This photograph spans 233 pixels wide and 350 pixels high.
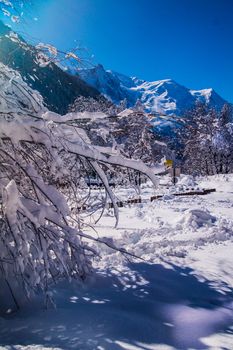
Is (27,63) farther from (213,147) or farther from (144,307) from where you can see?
(213,147)

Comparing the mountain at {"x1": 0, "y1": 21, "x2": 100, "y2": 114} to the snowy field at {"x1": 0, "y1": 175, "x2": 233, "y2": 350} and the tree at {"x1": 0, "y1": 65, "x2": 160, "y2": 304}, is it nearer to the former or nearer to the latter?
the tree at {"x1": 0, "y1": 65, "x2": 160, "y2": 304}

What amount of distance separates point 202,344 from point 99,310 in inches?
38.2

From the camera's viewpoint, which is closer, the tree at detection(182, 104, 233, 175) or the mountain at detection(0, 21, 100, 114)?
the mountain at detection(0, 21, 100, 114)

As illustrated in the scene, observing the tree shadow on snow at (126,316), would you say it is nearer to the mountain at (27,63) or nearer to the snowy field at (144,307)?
the snowy field at (144,307)

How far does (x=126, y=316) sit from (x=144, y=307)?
33cm

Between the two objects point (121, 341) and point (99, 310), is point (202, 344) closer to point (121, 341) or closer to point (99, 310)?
point (121, 341)

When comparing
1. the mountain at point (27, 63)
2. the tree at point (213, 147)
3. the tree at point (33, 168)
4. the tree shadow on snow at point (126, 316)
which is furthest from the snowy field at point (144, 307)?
the tree at point (213, 147)

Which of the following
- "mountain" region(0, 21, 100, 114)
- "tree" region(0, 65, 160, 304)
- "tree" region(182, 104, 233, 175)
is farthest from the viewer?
"tree" region(182, 104, 233, 175)

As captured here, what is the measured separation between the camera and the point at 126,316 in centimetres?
302

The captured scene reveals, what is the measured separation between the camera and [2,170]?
2.90 m

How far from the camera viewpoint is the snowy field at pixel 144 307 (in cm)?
259

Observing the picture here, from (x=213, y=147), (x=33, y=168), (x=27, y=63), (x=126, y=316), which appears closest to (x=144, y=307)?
(x=126, y=316)

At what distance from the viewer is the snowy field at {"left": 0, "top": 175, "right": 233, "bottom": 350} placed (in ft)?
8.49

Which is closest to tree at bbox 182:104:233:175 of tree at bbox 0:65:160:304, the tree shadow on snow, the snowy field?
the snowy field
